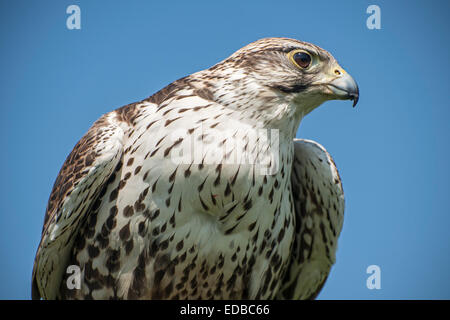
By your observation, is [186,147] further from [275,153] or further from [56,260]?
[56,260]

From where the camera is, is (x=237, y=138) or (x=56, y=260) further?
(x=56, y=260)

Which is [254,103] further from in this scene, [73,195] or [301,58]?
[73,195]

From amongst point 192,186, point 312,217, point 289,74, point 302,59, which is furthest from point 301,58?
point 312,217

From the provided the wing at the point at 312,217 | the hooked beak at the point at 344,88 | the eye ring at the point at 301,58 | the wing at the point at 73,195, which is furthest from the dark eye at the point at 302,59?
the wing at the point at 73,195

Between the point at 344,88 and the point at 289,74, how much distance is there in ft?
1.47

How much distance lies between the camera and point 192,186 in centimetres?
383

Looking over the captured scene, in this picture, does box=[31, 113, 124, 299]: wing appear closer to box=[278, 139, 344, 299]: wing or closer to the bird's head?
the bird's head

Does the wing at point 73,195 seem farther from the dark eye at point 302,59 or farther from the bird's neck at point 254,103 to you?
the dark eye at point 302,59

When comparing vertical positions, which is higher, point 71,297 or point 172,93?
point 172,93

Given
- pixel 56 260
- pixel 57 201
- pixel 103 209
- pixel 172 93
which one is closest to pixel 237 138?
pixel 172 93

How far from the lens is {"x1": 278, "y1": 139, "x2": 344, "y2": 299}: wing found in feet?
15.8

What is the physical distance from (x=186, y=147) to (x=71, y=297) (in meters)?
1.47

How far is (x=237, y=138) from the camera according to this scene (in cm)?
388

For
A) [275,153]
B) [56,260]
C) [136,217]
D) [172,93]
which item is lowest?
[56,260]
